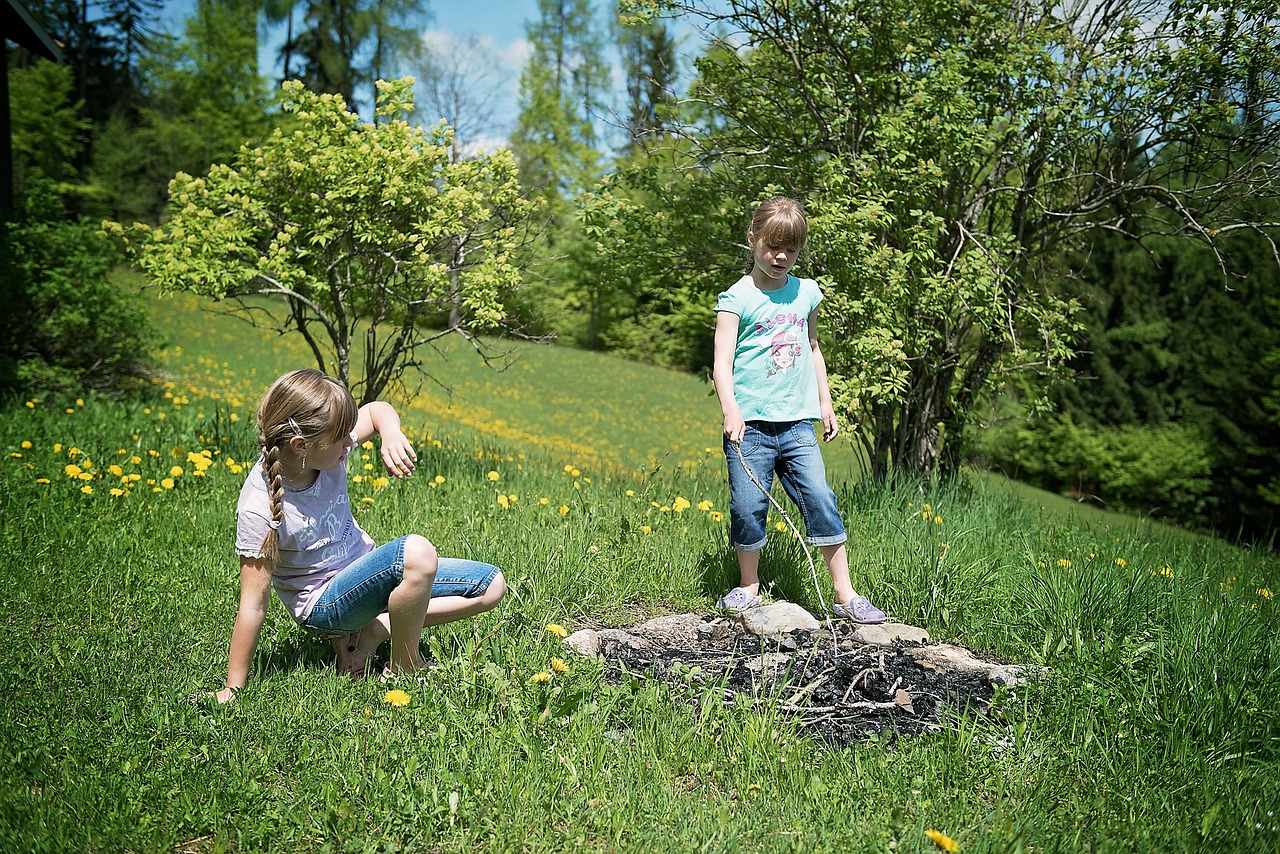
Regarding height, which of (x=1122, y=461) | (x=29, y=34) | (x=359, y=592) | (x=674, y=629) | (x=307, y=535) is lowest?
(x=1122, y=461)

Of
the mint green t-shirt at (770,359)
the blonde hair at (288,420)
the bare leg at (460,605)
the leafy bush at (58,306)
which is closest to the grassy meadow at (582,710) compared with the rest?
the bare leg at (460,605)

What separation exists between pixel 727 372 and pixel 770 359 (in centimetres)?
23

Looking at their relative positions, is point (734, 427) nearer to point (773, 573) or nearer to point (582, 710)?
point (773, 573)

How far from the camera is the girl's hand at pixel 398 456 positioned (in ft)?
8.52

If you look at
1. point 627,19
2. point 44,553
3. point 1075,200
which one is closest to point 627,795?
point 44,553

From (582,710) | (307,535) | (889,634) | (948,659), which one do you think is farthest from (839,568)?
(307,535)

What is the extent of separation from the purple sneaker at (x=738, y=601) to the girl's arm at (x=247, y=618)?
174 centimetres

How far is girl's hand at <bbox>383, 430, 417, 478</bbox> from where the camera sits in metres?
2.60

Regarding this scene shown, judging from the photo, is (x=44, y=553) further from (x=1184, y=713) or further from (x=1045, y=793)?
(x=1184, y=713)

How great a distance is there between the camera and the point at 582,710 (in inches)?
97.9

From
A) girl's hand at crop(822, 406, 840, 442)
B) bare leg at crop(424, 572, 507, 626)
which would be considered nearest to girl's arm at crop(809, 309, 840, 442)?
girl's hand at crop(822, 406, 840, 442)

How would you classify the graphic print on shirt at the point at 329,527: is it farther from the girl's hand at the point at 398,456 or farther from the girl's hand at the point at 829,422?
the girl's hand at the point at 829,422

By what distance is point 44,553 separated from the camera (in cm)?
371

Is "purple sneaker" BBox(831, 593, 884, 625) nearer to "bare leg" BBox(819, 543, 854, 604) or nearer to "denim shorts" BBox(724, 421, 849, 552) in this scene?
"bare leg" BBox(819, 543, 854, 604)
